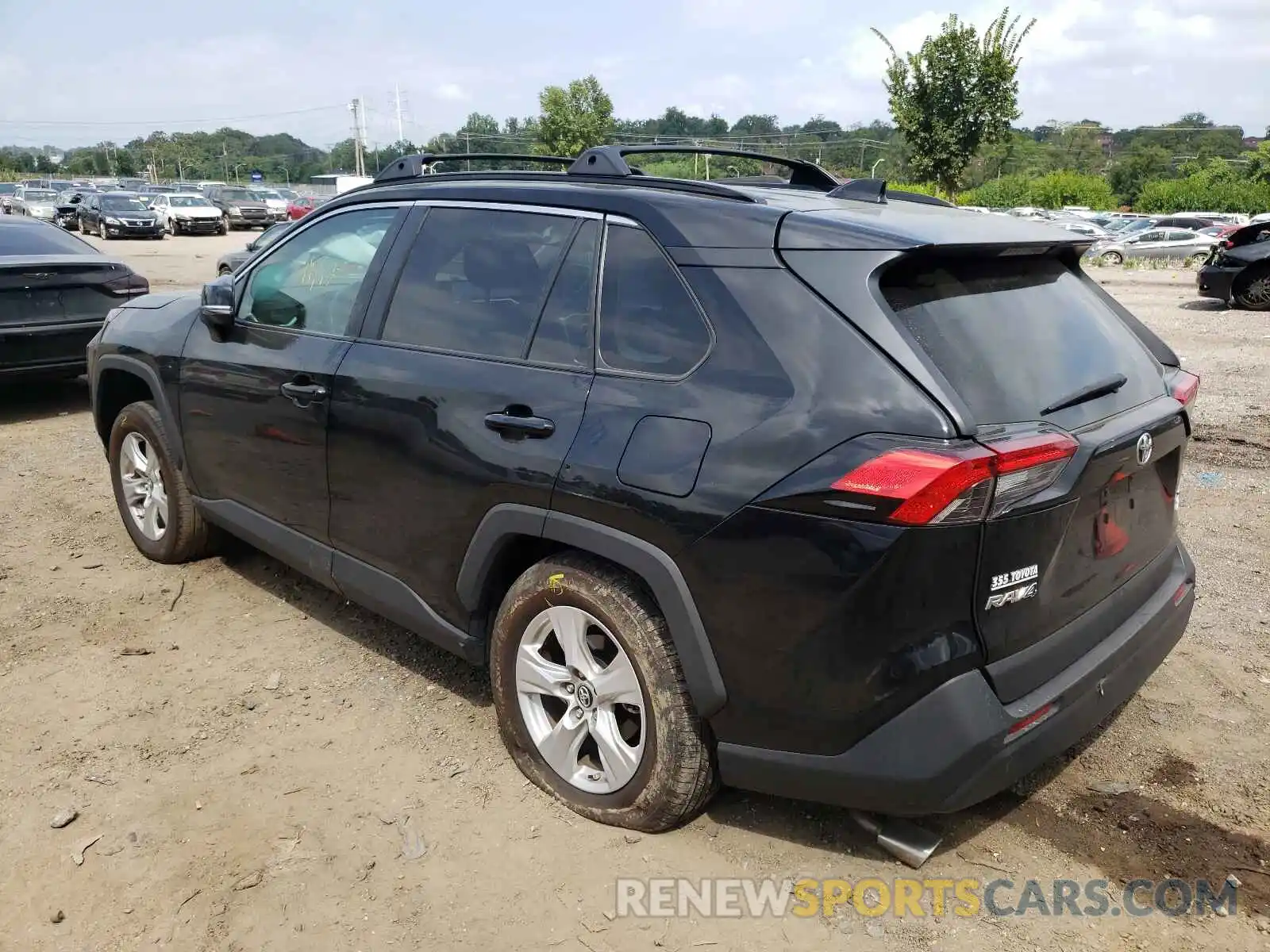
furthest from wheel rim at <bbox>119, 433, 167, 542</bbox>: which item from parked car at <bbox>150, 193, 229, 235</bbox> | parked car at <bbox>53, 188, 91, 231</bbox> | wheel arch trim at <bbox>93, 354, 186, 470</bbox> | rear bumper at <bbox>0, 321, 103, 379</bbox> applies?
parked car at <bbox>150, 193, 229, 235</bbox>

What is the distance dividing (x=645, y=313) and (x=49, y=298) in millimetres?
6732

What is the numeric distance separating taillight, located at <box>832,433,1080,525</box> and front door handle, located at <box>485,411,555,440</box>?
35.6 inches

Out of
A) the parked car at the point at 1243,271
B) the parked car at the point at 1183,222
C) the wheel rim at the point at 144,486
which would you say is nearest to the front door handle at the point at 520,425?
the wheel rim at the point at 144,486

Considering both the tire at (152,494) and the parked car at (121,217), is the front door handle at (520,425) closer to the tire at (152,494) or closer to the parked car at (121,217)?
the tire at (152,494)

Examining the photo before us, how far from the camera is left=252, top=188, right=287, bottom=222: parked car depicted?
123ft

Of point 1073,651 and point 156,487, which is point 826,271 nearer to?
point 1073,651

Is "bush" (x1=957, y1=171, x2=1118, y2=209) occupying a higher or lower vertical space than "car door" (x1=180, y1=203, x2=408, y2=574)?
higher

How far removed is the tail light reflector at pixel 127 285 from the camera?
789 cm

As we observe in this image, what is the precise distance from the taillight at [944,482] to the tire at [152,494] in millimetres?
3473

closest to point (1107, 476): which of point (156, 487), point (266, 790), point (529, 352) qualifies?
point (529, 352)

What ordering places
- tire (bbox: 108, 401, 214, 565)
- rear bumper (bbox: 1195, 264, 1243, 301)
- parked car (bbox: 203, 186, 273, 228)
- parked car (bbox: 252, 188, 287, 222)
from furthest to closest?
parked car (bbox: 252, 188, 287, 222) → parked car (bbox: 203, 186, 273, 228) → rear bumper (bbox: 1195, 264, 1243, 301) → tire (bbox: 108, 401, 214, 565)

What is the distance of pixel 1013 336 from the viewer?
2.46m

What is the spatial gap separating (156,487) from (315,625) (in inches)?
48.5

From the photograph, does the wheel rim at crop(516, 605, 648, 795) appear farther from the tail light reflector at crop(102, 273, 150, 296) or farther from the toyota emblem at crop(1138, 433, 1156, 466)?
the tail light reflector at crop(102, 273, 150, 296)
